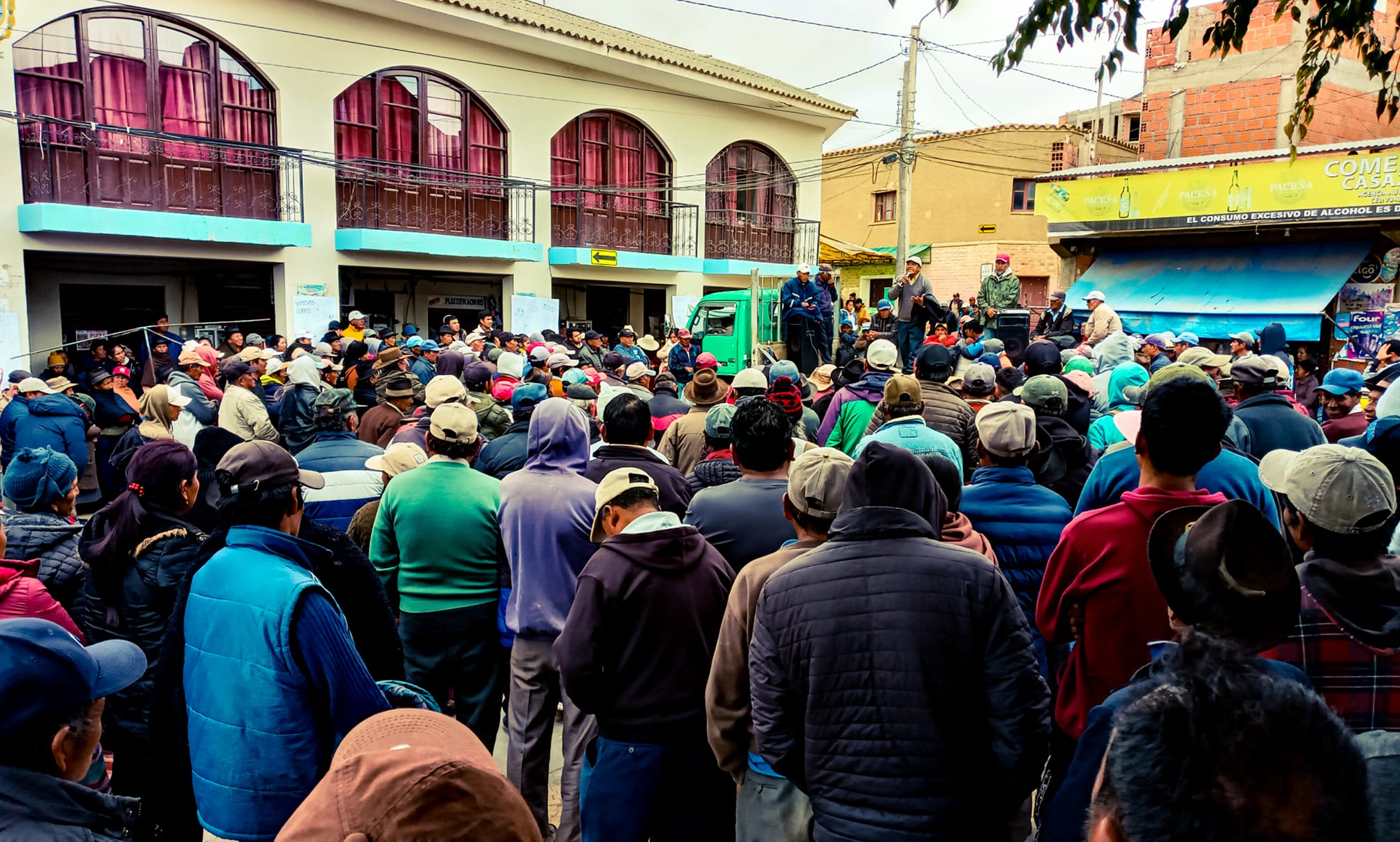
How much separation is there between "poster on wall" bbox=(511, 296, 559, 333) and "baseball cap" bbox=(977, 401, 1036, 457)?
15.0 meters

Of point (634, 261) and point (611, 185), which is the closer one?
point (634, 261)

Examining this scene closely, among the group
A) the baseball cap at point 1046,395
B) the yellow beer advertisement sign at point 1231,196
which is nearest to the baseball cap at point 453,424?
the baseball cap at point 1046,395

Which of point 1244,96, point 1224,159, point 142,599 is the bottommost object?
point 142,599

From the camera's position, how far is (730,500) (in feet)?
11.1

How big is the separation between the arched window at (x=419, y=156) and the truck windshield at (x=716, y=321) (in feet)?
17.5

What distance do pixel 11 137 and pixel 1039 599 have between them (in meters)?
15.4

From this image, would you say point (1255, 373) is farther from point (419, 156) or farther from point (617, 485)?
point (419, 156)

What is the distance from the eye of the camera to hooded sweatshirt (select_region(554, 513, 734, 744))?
2871mm

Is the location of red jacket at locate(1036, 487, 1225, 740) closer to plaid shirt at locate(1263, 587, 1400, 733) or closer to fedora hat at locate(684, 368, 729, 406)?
plaid shirt at locate(1263, 587, 1400, 733)

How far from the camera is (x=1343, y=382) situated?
5.97 m

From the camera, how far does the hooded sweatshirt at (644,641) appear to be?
2871 mm

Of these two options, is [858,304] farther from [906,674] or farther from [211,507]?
[906,674]

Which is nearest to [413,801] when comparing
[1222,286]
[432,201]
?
[1222,286]

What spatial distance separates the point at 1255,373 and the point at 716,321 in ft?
36.4
